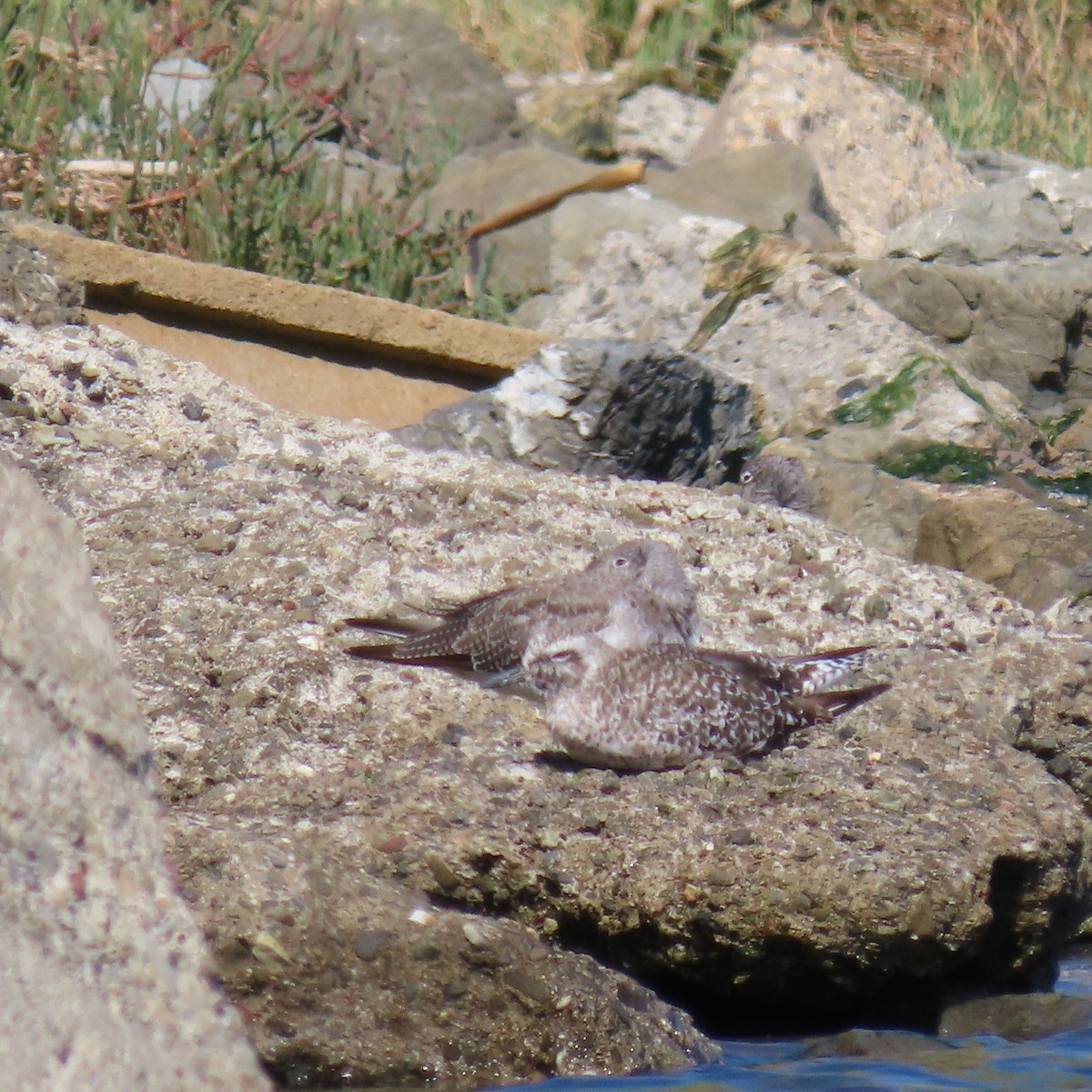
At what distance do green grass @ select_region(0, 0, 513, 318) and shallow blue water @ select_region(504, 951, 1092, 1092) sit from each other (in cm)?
497

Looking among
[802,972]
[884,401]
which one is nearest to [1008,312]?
[884,401]

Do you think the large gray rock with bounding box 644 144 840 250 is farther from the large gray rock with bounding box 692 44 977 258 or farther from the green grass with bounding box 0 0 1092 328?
the green grass with bounding box 0 0 1092 328

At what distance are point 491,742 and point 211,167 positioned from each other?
446 centimetres

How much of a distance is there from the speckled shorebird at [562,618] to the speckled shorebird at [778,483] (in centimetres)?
154

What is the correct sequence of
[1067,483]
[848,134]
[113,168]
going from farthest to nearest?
[848,134], [113,168], [1067,483]

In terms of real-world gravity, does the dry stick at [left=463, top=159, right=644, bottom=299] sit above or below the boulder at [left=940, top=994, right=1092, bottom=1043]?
above

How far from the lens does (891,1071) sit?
3.79 metres

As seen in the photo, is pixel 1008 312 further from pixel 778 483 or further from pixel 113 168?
pixel 113 168

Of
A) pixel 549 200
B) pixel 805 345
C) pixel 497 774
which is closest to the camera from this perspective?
pixel 497 774

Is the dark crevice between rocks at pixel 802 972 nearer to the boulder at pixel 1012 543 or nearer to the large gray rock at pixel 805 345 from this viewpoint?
the boulder at pixel 1012 543

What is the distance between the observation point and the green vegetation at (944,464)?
6.84 meters

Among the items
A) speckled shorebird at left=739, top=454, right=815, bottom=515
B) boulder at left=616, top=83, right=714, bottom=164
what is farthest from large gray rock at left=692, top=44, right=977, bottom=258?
speckled shorebird at left=739, top=454, right=815, bottom=515

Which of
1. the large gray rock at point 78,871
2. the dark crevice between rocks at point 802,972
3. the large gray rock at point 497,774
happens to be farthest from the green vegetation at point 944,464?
the large gray rock at point 78,871

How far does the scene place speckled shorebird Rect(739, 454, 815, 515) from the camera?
6477 millimetres
